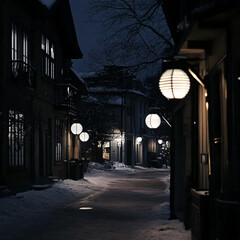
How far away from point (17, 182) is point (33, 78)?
4044mm

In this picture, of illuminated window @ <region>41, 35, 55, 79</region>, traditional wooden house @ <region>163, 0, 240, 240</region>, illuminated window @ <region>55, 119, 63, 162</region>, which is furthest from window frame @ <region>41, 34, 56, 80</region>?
traditional wooden house @ <region>163, 0, 240, 240</region>

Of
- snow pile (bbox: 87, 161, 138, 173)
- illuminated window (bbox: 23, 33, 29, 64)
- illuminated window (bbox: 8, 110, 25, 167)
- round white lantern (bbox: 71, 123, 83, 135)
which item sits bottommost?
snow pile (bbox: 87, 161, 138, 173)

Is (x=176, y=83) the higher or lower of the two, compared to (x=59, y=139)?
higher

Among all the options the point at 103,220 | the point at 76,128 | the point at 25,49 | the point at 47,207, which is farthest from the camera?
the point at 76,128

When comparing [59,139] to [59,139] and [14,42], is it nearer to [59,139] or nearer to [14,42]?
[59,139]

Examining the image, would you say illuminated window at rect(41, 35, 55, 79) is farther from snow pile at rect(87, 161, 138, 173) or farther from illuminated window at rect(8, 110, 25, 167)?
snow pile at rect(87, 161, 138, 173)

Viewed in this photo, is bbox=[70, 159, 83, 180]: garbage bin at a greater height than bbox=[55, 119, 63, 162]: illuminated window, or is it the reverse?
bbox=[55, 119, 63, 162]: illuminated window

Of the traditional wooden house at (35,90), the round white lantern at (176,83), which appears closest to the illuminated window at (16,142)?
the traditional wooden house at (35,90)

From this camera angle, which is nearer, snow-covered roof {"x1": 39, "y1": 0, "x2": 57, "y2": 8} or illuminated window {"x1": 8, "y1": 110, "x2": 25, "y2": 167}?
illuminated window {"x1": 8, "y1": 110, "x2": 25, "y2": 167}

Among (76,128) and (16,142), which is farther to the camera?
(76,128)

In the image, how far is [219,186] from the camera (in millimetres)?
7551

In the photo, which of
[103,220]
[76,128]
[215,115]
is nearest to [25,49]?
[76,128]

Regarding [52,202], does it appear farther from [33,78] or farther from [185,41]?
[185,41]

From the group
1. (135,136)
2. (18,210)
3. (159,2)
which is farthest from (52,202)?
(135,136)
